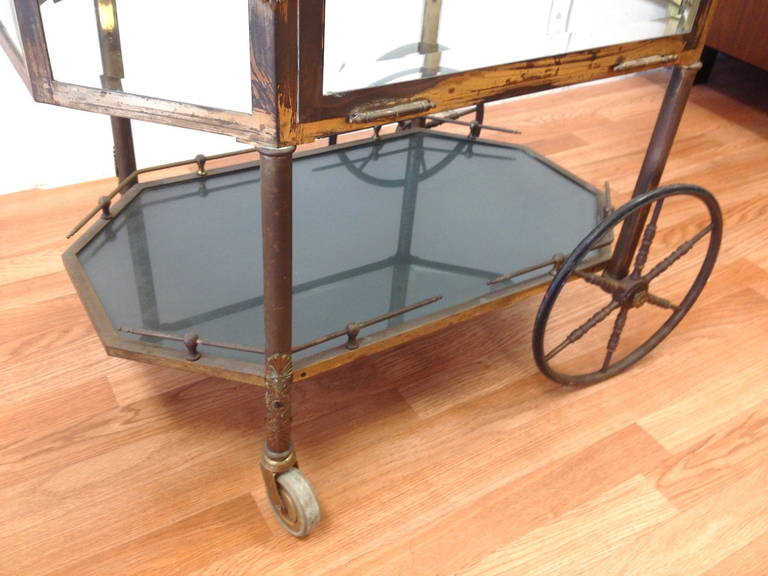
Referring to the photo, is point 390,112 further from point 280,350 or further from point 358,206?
point 358,206

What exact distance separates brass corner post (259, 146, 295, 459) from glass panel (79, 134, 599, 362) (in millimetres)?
92

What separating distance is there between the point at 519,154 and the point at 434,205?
10.6 inches

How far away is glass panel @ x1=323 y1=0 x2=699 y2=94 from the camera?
766 millimetres

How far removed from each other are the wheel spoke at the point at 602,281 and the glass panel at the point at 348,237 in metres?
0.09

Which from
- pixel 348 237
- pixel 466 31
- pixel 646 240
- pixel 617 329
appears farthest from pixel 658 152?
pixel 348 237

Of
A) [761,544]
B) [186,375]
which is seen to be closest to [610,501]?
[761,544]

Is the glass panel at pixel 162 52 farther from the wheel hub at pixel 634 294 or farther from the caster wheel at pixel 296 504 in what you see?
the wheel hub at pixel 634 294

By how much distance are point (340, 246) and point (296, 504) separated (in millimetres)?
450

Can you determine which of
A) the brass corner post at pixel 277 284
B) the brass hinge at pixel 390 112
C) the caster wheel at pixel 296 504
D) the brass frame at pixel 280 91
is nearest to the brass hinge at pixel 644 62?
the brass frame at pixel 280 91

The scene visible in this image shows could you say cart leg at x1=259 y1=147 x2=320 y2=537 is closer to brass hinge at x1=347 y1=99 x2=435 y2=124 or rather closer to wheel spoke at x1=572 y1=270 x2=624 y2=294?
brass hinge at x1=347 y1=99 x2=435 y2=124

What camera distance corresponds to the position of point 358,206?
4.48 feet

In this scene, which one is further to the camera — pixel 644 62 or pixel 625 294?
pixel 625 294

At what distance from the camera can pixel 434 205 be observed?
139 cm

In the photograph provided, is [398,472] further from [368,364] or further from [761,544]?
[761,544]
